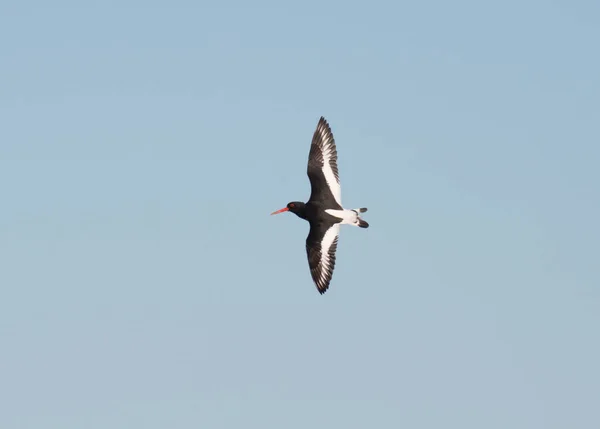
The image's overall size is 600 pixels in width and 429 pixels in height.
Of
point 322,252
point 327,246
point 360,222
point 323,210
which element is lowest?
point 322,252

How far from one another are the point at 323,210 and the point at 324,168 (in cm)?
185

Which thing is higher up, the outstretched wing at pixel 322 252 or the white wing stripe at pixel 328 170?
the white wing stripe at pixel 328 170

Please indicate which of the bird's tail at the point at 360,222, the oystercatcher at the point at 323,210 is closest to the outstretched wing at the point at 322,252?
the oystercatcher at the point at 323,210

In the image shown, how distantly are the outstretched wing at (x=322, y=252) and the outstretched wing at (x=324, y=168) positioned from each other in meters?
1.07

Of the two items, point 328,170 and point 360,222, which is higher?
point 328,170

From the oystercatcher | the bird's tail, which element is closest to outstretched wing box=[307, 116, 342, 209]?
the oystercatcher

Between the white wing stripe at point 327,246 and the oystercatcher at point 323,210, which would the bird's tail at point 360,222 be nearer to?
the oystercatcher at point 323,210

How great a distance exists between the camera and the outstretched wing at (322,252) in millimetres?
29672

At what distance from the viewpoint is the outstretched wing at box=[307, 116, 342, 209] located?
30812 millimetres

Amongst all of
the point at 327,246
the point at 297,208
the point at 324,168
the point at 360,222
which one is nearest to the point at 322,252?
the point at 327,246

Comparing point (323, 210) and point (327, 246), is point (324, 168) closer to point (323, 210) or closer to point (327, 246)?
point (323, 210)

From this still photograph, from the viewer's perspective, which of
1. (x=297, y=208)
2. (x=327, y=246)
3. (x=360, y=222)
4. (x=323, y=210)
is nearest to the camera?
(x=360, y=222)

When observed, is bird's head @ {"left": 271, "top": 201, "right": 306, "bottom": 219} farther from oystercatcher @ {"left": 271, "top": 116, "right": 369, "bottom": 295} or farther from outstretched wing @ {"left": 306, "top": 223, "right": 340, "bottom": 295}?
outstretched wing @ {"left": 306, "top": 223, "right": 340, "bottom": 295}

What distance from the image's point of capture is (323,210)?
3038cm
